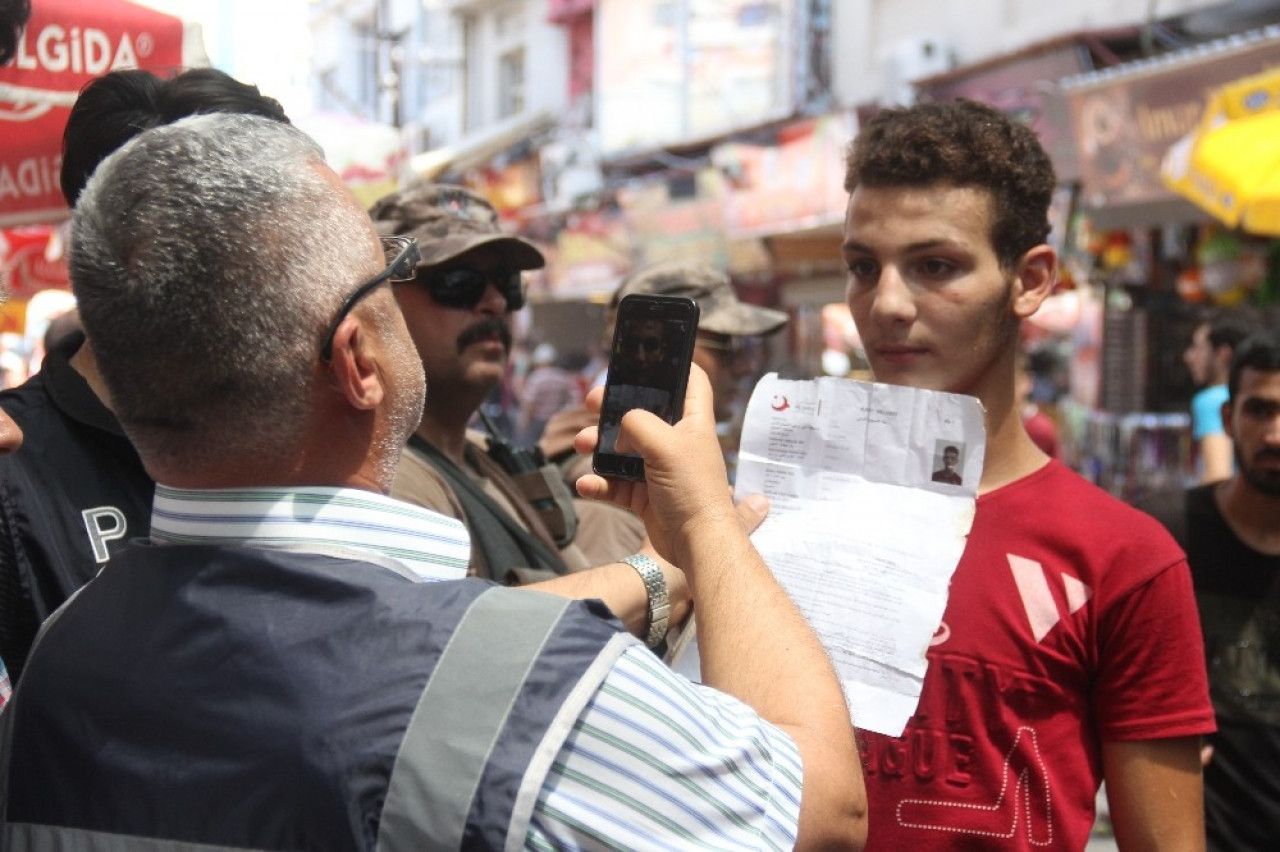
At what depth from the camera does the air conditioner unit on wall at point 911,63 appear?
→ 11758 millimetres

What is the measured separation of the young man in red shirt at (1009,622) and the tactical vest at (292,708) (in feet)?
3.02

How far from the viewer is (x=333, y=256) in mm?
1305

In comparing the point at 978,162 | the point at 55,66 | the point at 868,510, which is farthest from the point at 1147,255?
the point at 868,510

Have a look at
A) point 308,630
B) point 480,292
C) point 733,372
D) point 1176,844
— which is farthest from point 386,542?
point 733,372

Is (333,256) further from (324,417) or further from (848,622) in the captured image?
(848,622)

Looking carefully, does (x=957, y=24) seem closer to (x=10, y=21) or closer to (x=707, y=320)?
(x=707, y=320)

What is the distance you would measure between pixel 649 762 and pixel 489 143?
61.9ft

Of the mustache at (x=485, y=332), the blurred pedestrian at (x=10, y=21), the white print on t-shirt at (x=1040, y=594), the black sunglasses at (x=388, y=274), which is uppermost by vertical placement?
the blurred pedestrian at (x=10, y=21)

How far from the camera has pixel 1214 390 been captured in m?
6.07

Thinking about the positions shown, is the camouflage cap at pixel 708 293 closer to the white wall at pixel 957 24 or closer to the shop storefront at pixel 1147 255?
the shop storefront at pixel 1147 255

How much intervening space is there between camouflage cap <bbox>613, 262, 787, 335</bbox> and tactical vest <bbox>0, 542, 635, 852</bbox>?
257 centimetres

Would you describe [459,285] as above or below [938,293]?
below

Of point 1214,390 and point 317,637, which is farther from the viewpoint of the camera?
point 1214,390

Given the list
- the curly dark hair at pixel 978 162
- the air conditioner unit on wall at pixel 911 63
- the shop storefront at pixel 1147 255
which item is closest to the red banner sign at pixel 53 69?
the curly dark hair at pixel 978 162
